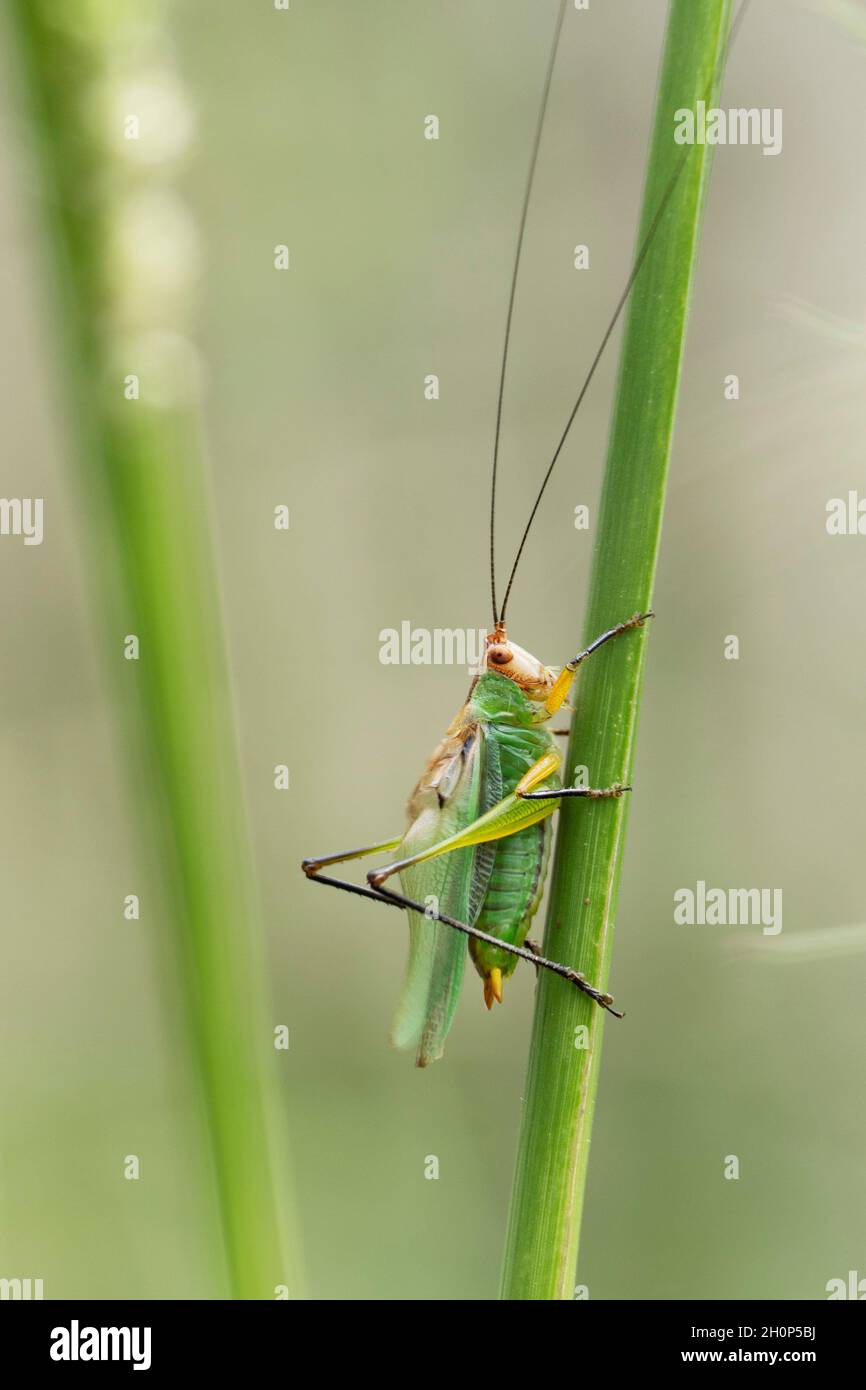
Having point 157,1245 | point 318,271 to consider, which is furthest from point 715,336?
point 157,1245

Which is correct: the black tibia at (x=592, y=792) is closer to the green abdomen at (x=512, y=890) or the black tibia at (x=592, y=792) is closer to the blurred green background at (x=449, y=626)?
the green abdomen at (x=512, y=890)

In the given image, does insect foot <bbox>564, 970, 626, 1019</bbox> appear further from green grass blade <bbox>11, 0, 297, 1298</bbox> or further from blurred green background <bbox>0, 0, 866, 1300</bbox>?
blurred green background <bbox>0, 0, 866, 1300</bbox>

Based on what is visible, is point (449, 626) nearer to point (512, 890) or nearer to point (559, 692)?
point (559, 692)

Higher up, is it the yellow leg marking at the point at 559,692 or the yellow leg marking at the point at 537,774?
the yellow leg marking at the point at 559,692

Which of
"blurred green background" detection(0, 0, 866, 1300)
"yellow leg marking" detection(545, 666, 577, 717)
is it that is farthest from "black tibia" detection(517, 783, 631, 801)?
"blurred green background" detection(0, 0, 866, 1300)

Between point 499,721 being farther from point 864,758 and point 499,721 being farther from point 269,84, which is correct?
point 269,84

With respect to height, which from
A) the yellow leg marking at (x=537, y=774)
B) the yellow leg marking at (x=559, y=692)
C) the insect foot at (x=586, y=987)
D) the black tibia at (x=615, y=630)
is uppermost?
the yellow leg marking at (x=559, y=692)

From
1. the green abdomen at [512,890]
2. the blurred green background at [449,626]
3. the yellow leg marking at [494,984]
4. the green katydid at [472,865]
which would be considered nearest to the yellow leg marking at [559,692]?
the green katydid at [472,865]
